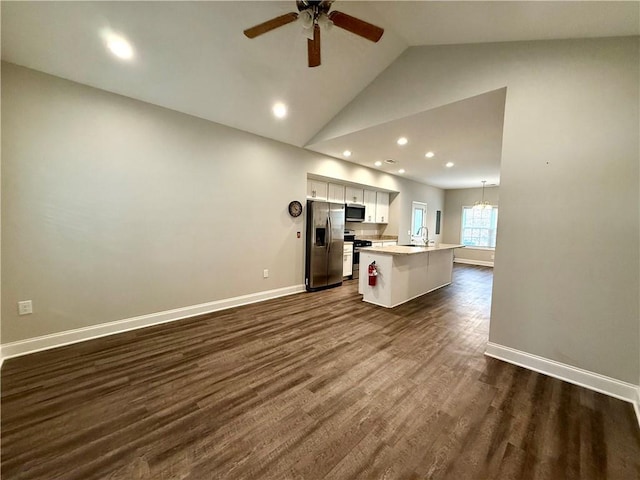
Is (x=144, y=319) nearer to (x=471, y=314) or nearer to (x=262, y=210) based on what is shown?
(x=262, y=210)

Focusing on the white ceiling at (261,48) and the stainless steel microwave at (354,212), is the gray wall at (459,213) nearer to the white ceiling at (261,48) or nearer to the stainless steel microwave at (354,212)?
the stainless steel microwave at (354,212)

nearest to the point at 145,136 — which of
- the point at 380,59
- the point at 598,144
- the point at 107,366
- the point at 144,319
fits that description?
the point at 144,319

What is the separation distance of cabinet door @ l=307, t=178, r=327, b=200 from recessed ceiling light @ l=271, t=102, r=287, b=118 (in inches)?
65.7

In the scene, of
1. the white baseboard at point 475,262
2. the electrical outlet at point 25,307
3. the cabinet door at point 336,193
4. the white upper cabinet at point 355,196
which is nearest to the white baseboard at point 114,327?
the electrical outlet at point 25,307

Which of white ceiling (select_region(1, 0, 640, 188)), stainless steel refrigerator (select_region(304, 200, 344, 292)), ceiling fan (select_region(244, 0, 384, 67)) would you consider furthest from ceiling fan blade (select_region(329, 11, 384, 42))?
stainless steel refrigerator (select_region(304, 200, 344, 292))

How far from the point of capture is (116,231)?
2.88 metres

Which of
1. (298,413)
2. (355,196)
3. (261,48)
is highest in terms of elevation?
(261,48)

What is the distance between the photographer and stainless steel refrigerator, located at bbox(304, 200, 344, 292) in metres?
4.76

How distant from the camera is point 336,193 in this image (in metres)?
5.87

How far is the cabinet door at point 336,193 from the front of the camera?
5734mm

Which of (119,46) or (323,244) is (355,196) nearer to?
(323,244)

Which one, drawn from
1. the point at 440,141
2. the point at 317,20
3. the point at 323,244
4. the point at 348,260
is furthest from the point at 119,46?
the point at 348,260

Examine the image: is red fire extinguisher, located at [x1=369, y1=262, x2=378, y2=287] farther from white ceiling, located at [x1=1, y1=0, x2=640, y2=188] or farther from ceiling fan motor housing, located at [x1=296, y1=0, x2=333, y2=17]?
ceiling fan motor housing, located at [x1=296, y1=0, x2=333, y2=17]

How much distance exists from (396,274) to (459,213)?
684cm
